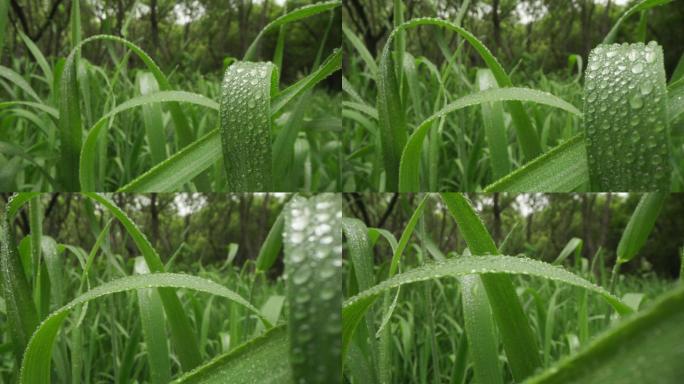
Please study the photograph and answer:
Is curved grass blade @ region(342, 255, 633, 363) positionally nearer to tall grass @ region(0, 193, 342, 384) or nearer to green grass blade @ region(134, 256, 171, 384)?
tall grass @ region(0, 193, 342, 384)

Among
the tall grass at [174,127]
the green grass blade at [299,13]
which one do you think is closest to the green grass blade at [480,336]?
the tall grass at [174,127]

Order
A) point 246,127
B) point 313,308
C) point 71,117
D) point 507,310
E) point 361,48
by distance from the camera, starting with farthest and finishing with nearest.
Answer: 1. point 361,48
2. point 71,117
3. point 246,127
4. point 507,310
5. point 313,308

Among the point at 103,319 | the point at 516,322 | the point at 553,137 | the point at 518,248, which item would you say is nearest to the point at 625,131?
the point at 516,322

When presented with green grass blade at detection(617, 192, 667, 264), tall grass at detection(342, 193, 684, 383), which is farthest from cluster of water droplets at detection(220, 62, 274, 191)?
green grass blade at detection(617, 192, 667, 264)

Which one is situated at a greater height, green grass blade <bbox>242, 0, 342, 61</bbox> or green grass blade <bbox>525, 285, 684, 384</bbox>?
green grass blade <bbox>242, 0, 342, 61</bbox>

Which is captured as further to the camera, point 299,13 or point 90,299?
point 299,13

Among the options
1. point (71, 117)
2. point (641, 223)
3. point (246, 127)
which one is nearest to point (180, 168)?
point (246, 127)

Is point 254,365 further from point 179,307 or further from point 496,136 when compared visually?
point 496,136

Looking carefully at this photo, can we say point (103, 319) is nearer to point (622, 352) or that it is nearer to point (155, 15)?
point (155, 15)
